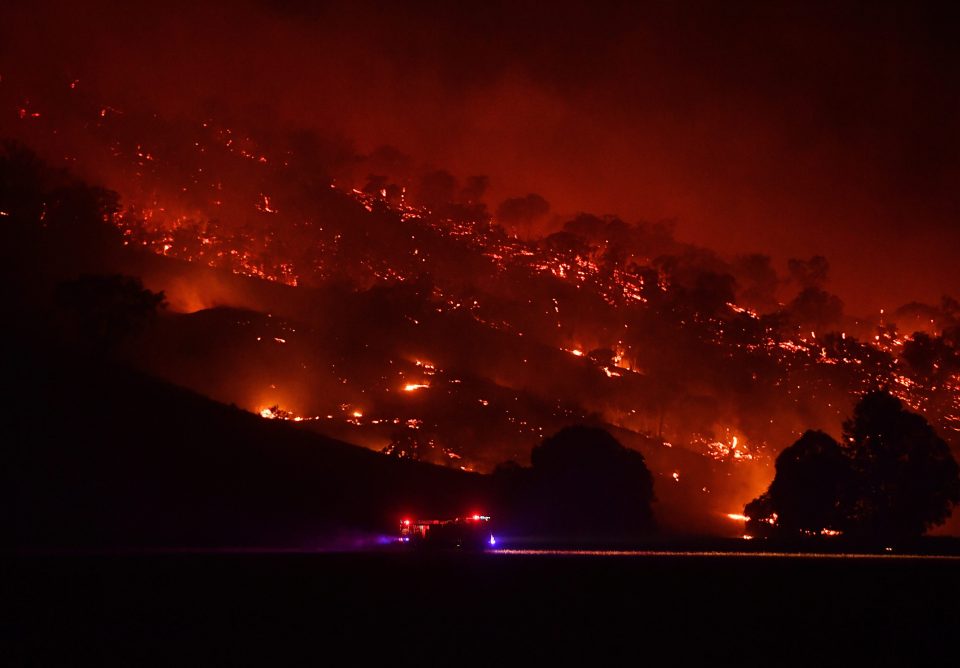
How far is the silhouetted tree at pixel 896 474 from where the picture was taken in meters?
46.8

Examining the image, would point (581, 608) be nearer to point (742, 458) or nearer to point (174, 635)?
point (174, 635)

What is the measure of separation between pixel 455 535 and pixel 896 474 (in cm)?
3083

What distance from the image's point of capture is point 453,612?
1436cm

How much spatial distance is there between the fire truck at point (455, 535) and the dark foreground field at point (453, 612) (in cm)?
688

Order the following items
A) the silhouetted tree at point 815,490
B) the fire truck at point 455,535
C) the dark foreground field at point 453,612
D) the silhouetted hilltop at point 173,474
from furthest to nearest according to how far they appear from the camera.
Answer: the silhouetted tree at point 815,490
the silhouetted hilltop at point 173,474
the fire truck at point 455,535
the dark foreground field at point 453,612

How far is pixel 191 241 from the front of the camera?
113m

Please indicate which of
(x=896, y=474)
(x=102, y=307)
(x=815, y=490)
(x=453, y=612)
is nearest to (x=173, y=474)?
(x=453, y=612)

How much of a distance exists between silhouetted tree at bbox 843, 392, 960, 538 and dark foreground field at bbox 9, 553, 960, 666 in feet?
92.6

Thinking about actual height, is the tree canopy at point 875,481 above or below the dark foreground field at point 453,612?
above

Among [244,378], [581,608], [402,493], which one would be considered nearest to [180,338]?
[244,378]

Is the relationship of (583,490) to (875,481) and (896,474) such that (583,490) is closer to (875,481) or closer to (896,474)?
(875,481)

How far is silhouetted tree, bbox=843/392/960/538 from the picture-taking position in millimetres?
46781

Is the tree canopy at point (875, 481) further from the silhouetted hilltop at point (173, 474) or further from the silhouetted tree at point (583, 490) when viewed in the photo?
the silhouetted hilltop at point (173, 474)

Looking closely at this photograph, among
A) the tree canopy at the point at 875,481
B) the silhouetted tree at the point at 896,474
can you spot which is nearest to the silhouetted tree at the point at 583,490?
the tree canopy at the point at 875,481
